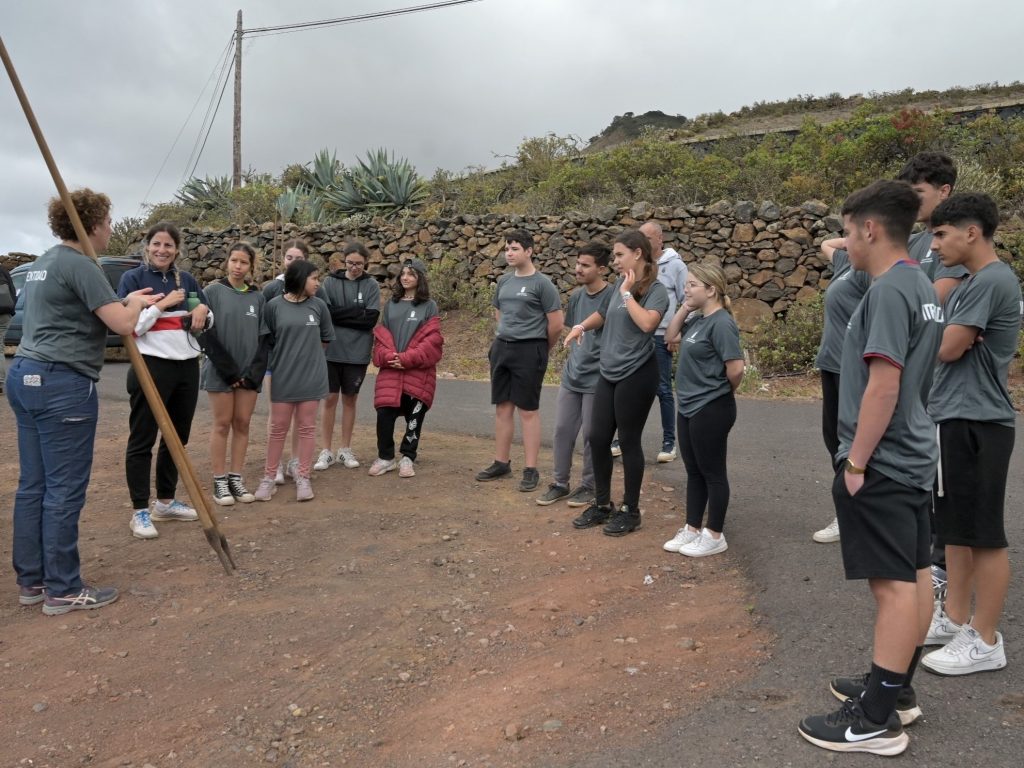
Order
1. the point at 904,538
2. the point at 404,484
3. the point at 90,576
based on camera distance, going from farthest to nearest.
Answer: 1. the point at 404,484
2. the point at 90,576
3. the point at 904,538

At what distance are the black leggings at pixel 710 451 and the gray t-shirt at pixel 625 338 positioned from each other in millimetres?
508

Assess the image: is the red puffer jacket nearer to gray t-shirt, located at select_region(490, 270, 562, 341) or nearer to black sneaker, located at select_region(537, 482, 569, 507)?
gray t-shirt, located at select_region(490, 270, 562, 341)

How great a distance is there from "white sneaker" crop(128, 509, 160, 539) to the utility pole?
19.8 metres

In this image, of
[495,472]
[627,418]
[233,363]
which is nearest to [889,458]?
[627,418]

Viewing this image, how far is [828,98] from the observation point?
2989cm

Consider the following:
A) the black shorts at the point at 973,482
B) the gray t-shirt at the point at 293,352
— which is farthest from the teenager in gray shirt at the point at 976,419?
the gray t-shirt at the point at 293,352

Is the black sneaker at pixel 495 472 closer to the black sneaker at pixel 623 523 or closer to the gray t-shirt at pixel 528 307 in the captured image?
the gray t-shirt at pixel 528 307

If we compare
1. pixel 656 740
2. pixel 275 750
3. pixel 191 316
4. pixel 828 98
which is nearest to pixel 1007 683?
pixel 656 740

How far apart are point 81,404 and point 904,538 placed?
3675 millimetres

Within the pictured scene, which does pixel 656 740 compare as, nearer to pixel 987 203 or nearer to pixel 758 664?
pixel 758 664

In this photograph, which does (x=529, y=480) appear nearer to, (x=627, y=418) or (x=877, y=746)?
(x=627, y=418)

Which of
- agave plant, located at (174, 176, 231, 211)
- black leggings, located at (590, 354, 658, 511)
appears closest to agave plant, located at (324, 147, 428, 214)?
agave plant, located at (174, 176, 231, 211)

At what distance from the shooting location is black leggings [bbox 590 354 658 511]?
4844 millimetres

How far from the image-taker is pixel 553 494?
563 cm
